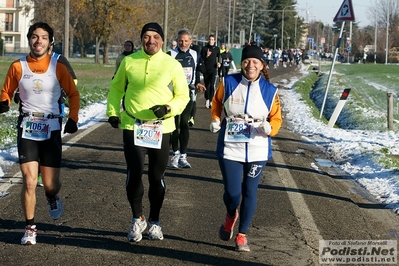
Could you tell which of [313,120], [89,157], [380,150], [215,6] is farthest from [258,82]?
[215,6]

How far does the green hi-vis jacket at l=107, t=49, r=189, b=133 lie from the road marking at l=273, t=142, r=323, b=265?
1.72 m

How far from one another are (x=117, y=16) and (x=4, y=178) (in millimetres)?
52176

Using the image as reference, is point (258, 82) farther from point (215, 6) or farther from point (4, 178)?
point (215, 6)

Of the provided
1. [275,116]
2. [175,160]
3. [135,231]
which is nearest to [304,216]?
[275,116]

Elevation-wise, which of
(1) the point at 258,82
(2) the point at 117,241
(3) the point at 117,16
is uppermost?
(3) the point at 117,16

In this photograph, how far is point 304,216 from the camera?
7789 mm

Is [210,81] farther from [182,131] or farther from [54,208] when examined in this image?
[54,208]

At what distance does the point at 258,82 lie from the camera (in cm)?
630

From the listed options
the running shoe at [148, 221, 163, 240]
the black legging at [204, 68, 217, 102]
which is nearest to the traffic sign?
the black legging at [204, 68, 217, 102]

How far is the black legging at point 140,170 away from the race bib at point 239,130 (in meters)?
0.60

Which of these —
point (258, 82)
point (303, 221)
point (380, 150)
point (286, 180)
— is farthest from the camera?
point (380, 150)

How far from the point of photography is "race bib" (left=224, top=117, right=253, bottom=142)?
6270 mm

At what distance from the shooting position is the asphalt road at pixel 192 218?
20.1ft

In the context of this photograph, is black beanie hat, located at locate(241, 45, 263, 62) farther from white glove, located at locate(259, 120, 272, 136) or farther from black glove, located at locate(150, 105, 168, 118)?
black glove, located at locate(150, 105, 168, 118)
